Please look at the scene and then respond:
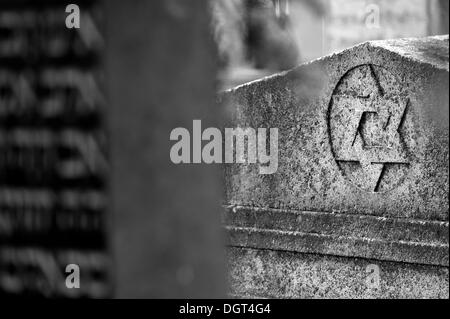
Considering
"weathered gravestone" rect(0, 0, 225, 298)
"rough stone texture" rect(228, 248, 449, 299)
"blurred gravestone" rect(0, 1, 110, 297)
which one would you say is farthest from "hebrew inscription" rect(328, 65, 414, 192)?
"blurred gravestone" rect(0, 1, 110, 297)

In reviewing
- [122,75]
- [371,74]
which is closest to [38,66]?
[122,75]

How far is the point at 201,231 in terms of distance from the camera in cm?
307

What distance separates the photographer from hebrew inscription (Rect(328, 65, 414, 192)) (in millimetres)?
5164

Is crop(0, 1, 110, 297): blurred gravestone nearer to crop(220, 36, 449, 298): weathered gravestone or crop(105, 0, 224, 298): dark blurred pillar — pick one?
crop(105, 0, 224, 298): dark blurred pillar

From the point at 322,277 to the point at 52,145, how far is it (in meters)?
2.81

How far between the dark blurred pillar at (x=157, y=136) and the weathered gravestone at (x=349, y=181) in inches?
80.6

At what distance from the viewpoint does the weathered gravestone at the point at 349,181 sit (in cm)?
507

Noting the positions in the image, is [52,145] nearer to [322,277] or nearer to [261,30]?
[261,30]

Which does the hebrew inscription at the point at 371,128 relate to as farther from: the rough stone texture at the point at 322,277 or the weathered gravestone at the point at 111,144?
the weathered gravestone at the point at 111,144

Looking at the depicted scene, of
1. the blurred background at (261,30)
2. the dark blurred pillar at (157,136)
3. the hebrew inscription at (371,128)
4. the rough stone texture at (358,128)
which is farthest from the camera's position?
the hebrew inscription at (371,128)

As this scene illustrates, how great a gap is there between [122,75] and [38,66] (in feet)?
0.92

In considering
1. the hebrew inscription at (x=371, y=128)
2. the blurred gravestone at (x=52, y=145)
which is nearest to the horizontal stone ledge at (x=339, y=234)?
the hebrew inscription at (x=371, y=128)

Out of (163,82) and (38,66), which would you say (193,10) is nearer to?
(163,82)

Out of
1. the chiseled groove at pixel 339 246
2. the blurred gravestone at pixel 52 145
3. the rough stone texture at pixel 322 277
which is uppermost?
the blurred gravestone at pixel 52 145
